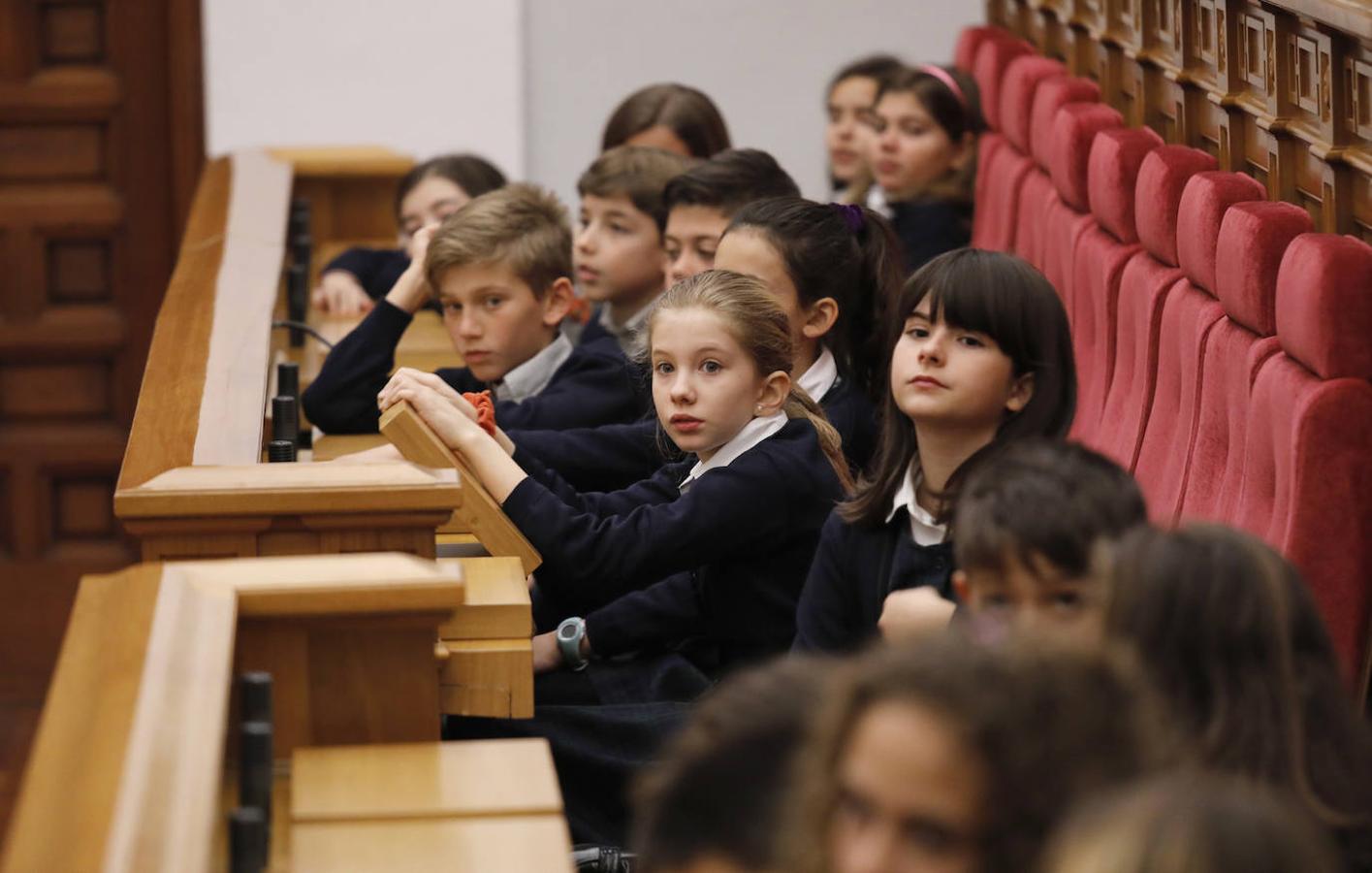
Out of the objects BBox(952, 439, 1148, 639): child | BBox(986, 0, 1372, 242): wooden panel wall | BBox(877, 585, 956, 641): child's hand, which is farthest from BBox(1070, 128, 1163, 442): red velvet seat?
BBox(952, 439, 1148, 639): child

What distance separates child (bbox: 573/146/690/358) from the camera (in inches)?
151

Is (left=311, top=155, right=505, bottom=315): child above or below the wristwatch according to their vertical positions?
above

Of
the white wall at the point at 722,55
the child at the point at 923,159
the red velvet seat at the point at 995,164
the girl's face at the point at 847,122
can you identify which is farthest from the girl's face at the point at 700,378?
the white wall at the point at 722,55

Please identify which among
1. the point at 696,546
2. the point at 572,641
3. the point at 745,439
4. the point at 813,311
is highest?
the point at 813,311

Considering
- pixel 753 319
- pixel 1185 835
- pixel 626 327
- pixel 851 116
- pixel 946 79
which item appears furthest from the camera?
pixel 851 116

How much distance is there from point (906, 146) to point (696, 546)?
2.62m

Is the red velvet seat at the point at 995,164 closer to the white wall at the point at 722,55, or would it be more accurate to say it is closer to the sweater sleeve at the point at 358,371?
the white wall at the point at 722,55

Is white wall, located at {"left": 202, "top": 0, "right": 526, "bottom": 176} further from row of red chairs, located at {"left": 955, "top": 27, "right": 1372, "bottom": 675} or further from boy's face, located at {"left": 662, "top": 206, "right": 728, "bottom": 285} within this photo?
boy's face, located at {"left": 662, "top": 206, "right": 728, "bottom": 285}

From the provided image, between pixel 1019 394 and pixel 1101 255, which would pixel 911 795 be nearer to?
pixel 1019 394

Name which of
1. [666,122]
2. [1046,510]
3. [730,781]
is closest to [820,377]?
[1046,510]

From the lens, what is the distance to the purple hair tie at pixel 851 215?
318 centimetres

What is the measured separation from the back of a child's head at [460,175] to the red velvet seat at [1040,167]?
1.16 m

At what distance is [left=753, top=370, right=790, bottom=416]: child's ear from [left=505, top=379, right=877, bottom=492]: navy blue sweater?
0.25 metres

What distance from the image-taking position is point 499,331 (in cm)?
344
